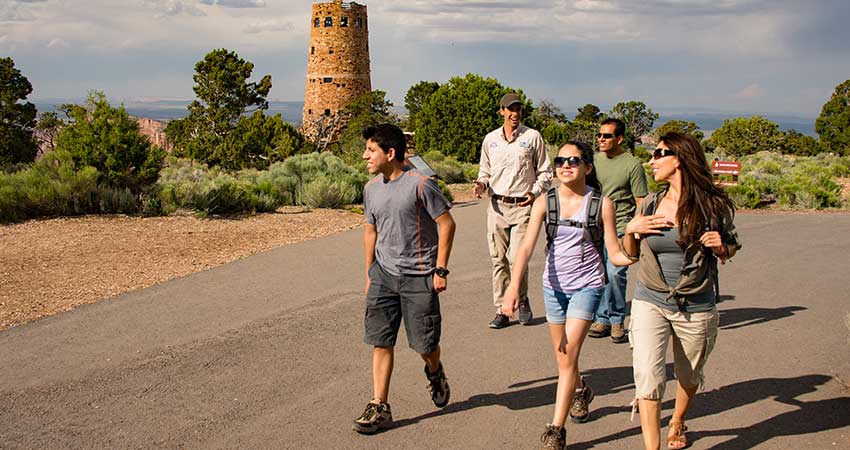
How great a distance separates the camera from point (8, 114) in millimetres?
26938

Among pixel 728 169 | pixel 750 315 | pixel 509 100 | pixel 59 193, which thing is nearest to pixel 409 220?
pixel 509 100

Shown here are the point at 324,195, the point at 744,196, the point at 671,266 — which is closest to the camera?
the point at 671,266

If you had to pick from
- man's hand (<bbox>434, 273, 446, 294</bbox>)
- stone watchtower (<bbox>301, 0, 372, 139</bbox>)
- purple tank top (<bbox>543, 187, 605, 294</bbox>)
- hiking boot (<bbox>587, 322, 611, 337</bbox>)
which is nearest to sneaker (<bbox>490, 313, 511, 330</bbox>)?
hiking boot (<bbox>587, 322, 611, 337</bbox>)

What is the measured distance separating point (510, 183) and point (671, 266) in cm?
311

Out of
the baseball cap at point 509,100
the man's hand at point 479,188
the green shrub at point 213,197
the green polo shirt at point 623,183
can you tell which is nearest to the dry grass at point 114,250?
the green shrub at point 213,197

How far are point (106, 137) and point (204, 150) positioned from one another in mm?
23066

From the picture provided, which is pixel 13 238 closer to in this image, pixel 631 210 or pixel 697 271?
pixel 631 210

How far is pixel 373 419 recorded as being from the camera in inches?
204

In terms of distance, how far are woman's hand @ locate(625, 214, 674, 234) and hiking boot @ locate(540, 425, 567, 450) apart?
50.5 inches

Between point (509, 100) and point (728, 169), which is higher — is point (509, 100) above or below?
above

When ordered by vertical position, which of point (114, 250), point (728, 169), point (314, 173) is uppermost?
point (728, 169)

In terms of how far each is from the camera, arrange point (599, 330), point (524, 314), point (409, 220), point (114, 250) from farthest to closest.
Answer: point (114, 250), point (524, 314), point (599, 330), point (409, 220)

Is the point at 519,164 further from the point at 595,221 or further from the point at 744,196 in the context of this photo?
the point at 744,196

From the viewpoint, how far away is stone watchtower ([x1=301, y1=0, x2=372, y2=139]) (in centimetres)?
5481
